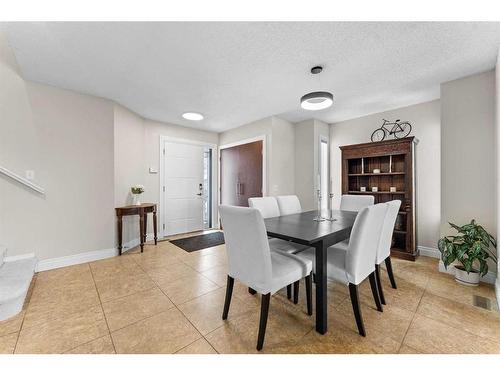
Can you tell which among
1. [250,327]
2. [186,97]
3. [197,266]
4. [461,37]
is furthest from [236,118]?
[250,327]

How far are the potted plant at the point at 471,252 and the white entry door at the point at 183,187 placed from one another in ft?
13.5

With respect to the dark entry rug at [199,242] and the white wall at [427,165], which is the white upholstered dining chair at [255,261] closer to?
the dark entry rug at [199,242]

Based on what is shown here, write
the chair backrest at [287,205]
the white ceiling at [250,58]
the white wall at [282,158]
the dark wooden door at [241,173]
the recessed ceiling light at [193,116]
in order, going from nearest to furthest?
the white ceiling at [250,58]
the chair backrest at [287,205]
the recessed ceiling light at [193,116]
the white wall at [282,158]
the dark wooden door at [241,173]

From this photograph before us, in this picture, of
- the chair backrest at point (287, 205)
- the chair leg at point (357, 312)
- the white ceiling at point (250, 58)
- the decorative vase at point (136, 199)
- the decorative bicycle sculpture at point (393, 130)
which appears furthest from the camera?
the decorative vase at point (136, 199)

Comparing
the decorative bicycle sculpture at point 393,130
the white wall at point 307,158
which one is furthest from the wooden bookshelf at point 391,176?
the white wall at point 307,158

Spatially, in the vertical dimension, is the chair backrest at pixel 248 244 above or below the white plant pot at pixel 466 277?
above

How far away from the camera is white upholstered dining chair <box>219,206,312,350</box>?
52.9 inches

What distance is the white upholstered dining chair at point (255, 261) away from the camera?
134cm

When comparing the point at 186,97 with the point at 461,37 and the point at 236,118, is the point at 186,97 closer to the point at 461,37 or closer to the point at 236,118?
the point at 236,118

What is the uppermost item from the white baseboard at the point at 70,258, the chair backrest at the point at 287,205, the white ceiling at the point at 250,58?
the white ceiling at the point at 250,58

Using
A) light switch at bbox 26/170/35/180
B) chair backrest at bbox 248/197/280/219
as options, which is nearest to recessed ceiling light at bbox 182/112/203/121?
chair backrest at bbox 248/197/280/219

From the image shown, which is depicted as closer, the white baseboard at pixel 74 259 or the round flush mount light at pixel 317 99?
the round flush mount light at pixel 317 99
